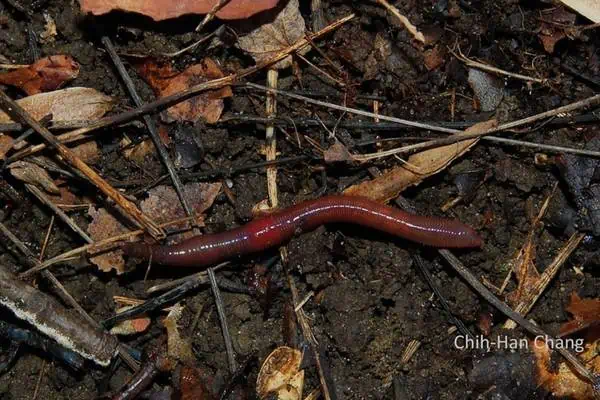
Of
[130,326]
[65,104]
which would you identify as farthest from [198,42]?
[130,326]

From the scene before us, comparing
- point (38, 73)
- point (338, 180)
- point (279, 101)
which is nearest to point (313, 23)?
point (279, 101)

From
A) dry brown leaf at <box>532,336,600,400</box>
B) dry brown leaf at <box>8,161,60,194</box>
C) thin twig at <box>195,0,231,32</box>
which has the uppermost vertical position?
thin twig at <box>195,0,231,32</box>

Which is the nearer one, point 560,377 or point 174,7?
point 174,7

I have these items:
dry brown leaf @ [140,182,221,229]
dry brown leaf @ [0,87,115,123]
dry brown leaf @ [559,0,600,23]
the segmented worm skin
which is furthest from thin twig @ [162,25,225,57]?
dry brown leaf @ [559,0,600,23]

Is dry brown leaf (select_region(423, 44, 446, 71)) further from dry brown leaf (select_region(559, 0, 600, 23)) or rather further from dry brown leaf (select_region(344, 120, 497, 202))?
dry brown leaf (select_region(559, 0, 600, 23))

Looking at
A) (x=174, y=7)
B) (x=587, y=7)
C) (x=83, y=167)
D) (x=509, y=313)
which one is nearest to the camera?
(x=174, y=7)

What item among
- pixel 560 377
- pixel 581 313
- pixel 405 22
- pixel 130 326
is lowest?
pixel 560 377

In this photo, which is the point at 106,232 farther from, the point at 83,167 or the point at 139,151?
the point at 139,151
